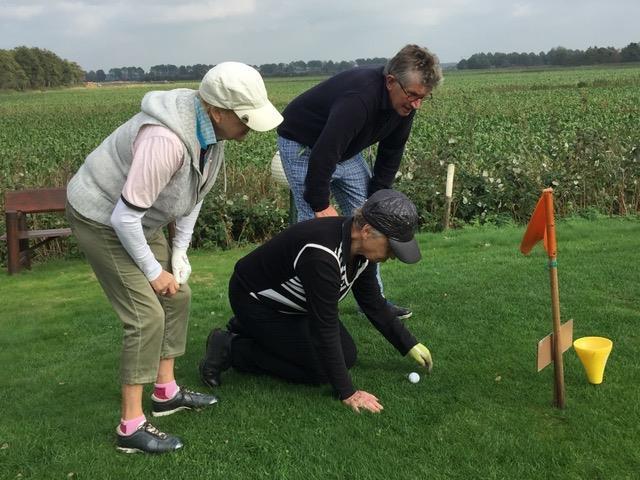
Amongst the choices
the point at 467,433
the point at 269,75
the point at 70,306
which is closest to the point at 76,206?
the point at 467,433

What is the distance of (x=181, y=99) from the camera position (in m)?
2.77

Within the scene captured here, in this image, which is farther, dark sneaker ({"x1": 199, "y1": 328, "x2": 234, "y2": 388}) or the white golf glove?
dark sneaker ({"x1": 199, "y1": 328, "x2": 234, "y2": 388})

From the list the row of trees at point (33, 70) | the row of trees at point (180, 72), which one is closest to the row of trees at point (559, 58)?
the row of trees at point (180, 72)

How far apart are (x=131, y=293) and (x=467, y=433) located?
1749mm

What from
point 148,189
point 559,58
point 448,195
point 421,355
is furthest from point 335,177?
point 559,58

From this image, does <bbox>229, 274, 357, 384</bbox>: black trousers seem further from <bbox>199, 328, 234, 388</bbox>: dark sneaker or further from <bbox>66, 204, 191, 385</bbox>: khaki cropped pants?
<bbox>66, 204, 191, 385</bbox>: khaki cropped pants

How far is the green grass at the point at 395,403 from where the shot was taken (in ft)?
9.63

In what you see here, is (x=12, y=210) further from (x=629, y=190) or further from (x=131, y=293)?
(x=629, y=190)

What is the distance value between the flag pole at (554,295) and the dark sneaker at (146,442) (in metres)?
1.90

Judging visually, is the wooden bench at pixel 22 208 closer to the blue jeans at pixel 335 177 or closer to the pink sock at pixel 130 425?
the blue jeans at pixel 335 177

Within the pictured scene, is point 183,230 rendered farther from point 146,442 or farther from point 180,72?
point 180,72

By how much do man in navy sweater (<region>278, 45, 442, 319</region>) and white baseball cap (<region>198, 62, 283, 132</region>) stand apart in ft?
3.84

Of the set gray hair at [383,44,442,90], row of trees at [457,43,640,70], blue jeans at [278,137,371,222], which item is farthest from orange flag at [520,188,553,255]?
row of trees at [457,43,640,70]

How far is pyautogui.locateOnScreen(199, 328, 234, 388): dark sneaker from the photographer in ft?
12.4
